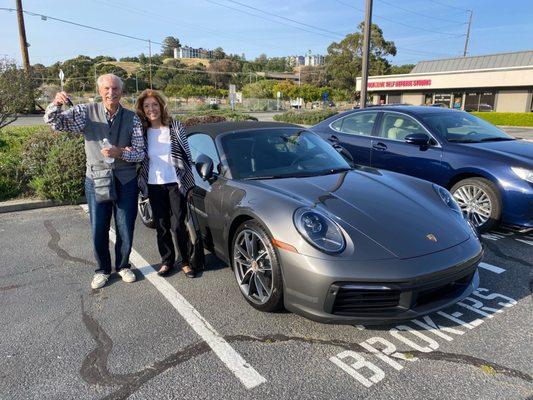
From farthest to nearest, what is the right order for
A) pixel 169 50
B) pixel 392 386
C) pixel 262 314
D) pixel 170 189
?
pixel 169 50 → pixel 170 189 → pixel 262 314 → pixel 392 386

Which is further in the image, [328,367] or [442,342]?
[442,342]

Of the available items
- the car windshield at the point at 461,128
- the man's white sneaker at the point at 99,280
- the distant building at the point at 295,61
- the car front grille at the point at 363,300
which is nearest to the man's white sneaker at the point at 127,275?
the man's white sneaker at the point at 99,280

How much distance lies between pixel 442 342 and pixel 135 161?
2641 millimetres

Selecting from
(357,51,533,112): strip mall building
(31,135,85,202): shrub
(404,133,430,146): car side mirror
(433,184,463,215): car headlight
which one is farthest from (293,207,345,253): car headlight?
(357,51,533,112): strip mall building

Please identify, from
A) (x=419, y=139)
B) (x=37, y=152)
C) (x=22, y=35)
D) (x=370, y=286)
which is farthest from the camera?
(x=22, y=35)

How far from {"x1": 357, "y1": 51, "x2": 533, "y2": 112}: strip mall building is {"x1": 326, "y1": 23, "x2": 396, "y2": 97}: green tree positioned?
835 cm

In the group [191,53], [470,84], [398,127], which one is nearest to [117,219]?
[398,127]

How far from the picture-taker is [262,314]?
2.97m

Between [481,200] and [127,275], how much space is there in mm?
3947

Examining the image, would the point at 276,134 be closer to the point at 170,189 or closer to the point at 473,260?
the point at 170,189

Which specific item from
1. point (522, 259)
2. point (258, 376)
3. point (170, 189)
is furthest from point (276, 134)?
point (522, 259)

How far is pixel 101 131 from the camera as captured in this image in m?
3.18

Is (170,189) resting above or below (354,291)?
above

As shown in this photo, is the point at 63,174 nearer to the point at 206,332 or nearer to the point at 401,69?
the point at 206,332
